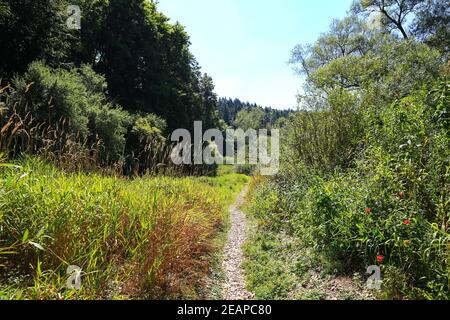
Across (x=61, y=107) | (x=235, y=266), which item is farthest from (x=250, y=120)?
(x=235, y=266)

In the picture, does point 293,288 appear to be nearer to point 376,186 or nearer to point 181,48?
point 376,186

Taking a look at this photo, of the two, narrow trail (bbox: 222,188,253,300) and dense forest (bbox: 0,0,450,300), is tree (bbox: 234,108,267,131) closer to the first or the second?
dense forest (bbox: 0,0,450,300)

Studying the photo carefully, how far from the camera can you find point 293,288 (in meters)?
3.81

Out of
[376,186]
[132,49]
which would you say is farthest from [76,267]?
[132,49]

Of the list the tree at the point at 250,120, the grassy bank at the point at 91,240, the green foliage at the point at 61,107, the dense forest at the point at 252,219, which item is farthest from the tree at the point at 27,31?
the tree at the point at 250,120

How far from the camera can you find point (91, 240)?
10.5 feet

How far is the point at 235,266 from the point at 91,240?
2.57 metres

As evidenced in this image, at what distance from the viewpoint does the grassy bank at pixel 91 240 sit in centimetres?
269

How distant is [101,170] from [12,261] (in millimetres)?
1987

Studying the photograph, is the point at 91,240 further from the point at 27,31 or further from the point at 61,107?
the point at 27,31

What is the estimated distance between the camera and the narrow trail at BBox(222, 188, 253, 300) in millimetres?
3804

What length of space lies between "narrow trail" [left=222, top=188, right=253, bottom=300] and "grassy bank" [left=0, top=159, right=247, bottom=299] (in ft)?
1.26

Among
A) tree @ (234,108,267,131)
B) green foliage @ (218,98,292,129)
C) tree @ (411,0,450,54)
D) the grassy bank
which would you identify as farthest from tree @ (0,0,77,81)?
green foliage @ (218,98,292,129)
